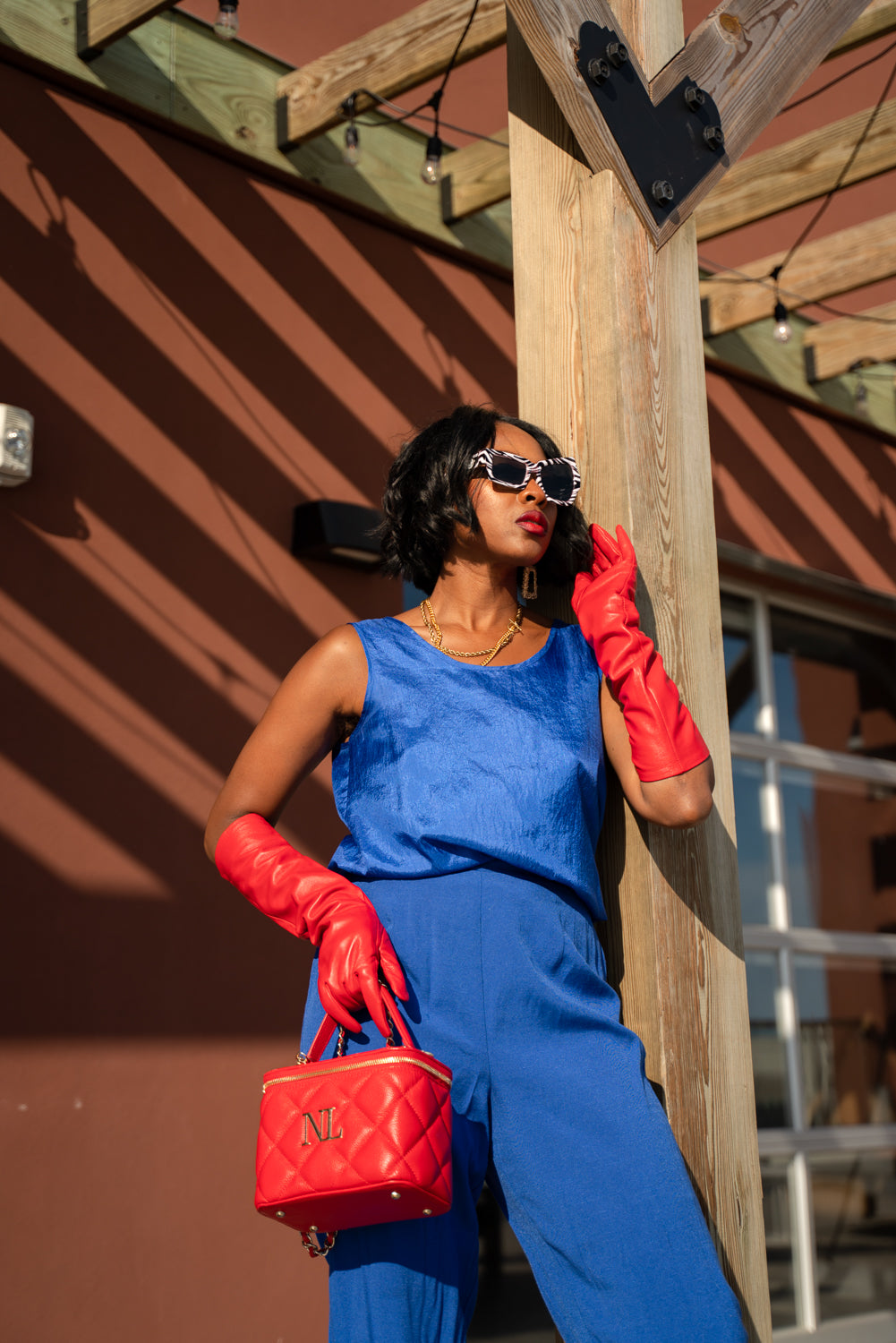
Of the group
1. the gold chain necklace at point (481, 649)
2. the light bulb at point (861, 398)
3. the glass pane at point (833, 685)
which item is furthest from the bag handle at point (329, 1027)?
the light bulb at point (861, 398)

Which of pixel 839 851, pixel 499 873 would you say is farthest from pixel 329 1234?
pixel 839 851

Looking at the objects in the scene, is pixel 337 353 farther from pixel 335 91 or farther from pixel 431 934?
pixel 431 934

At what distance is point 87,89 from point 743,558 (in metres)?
2.71

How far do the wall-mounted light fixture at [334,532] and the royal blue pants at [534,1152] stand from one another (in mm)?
1879

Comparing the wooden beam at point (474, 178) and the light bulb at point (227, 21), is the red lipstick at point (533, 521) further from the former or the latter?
the wooden beam at point (474, 178)

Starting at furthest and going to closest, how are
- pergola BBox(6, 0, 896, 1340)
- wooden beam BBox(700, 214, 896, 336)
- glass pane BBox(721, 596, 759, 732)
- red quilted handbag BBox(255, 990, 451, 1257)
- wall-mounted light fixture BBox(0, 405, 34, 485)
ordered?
1. glass pane BBox(721, 596, 759, 732)
2. wooden beam BBox(700, 214, 896, 336)
3. wall-mounted light fixture BBox(0, 405, 34, 485)
4. pergola BBox(6, 0, 896, 1340)
5. red quilted handbag BBox(255, 990, 451, 1257)

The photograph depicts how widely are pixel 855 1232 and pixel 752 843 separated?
149 centimetres

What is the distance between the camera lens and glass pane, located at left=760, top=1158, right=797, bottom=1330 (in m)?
4.42

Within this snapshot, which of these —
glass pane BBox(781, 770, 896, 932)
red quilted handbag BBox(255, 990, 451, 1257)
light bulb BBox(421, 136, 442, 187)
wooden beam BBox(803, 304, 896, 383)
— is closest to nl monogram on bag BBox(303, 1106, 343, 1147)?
red quilted handbag BBox(255, 990, 451, 1257)

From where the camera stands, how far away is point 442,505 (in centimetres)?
178

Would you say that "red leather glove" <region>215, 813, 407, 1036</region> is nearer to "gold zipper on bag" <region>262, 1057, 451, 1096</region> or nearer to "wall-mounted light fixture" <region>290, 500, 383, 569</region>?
"gold zipper on bag" <region>262, 1057, 451, 1096</region>

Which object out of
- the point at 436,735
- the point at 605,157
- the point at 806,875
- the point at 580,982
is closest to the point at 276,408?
the point at 605,157

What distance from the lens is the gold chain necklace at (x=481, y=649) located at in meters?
1.73

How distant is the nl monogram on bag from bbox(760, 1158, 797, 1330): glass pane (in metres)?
3.49
